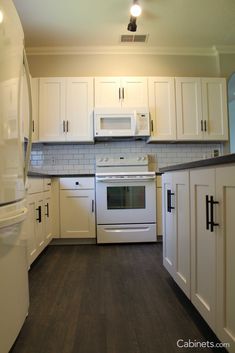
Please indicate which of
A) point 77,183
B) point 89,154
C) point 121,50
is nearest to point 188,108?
point 121,50

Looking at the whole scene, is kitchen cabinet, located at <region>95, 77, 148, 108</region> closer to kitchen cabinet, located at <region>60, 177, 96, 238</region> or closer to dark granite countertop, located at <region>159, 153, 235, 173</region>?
kitchen cabinet, located at <region>60, 177, 96, 238</region>

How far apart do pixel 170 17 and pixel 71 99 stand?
1.50m

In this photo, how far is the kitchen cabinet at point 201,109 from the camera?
3541mm

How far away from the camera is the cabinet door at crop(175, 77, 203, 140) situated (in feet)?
11.6

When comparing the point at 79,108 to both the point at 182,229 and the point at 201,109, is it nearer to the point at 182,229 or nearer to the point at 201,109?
the point at 201,109

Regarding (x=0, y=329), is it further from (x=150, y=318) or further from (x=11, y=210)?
(x=150, y=318)

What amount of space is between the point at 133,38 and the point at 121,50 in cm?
31

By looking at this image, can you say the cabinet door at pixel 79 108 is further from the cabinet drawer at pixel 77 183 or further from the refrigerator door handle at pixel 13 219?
the refrigerator door handle at pixel 13 219

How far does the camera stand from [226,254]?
1054 millimetres

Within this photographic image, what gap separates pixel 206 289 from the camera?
1.27m

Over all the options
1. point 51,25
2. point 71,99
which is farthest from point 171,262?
point 51,25

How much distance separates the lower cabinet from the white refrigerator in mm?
852

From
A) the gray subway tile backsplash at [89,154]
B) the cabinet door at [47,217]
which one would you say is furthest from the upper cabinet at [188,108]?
the cabinet door at [47,217]

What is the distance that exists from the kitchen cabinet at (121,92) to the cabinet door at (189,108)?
464 mm
